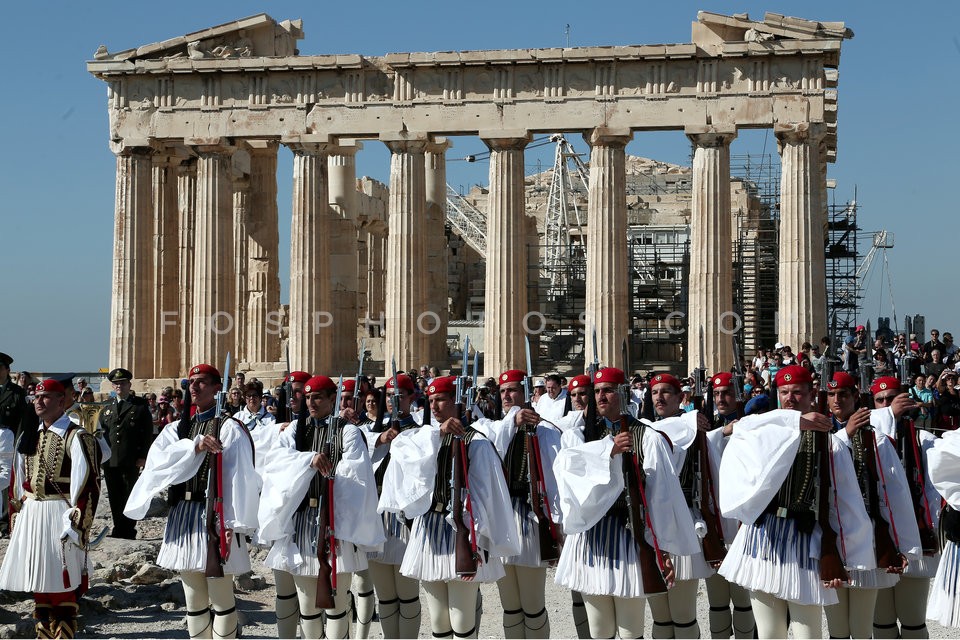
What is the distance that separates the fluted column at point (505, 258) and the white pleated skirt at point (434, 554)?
2492cm

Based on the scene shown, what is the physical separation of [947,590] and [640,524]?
7.05 feet

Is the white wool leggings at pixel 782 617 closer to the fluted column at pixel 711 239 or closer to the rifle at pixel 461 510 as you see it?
the rifle at pixel 461 510

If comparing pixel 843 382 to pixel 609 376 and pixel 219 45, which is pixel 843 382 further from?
pixel 219 45

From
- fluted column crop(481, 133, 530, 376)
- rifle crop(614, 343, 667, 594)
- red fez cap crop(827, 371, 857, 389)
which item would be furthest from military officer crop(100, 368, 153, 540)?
fluted column crop(481, 133, 530, 376)

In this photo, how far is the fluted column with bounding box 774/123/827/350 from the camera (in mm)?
33312

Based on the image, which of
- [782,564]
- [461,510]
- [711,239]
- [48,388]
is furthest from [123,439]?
[711,239]

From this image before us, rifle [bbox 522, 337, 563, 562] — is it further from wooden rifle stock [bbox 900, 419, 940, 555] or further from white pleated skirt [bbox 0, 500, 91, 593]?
white pleated skirt [bbox 0, 500, 91, 593]

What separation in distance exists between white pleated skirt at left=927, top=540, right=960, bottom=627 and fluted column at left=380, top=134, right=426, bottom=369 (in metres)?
26.7

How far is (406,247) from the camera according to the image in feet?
117

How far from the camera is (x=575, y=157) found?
5738 centimetres

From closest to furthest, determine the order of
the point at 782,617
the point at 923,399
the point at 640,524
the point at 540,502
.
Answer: the point at 782,617 → the point at 640,524 → the point at 540,502 → the point at 923,399

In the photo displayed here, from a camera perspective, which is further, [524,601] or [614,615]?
[524,601]

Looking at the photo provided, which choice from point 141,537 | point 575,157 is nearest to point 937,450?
point 141,537

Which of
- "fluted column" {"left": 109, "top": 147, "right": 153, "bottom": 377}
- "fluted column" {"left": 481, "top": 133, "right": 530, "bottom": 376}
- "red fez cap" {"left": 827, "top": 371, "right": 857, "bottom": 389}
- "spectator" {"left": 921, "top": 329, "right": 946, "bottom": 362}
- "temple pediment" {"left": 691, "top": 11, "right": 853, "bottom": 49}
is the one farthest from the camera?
"fluted column" {"left": 109, "top": 147, "right": 153, "bottom": 377}
